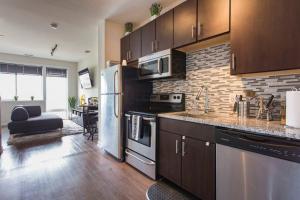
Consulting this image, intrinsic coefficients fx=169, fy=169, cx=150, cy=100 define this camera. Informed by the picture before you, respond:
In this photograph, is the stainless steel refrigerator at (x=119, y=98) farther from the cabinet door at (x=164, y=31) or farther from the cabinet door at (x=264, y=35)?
the cabinet door at (x=264, y=35)

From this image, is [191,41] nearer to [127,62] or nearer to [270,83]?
[270,83]

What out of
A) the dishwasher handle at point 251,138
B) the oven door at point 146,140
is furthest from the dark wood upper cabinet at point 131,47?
the dishwasher handle at point 251,138

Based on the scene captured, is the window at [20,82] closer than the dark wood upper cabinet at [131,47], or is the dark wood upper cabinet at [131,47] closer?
the dark wood upper cabinet at [131,47]

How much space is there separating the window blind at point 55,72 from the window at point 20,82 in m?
0.31

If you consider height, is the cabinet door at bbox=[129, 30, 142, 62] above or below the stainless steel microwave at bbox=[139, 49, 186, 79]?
above

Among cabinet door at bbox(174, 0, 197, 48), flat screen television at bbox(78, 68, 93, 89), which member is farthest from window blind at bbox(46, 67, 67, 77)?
cabinet door at bbox(174, 0, 197, 48)

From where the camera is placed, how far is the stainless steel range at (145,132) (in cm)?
227

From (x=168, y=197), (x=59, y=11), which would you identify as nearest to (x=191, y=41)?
(x=168, y=197)

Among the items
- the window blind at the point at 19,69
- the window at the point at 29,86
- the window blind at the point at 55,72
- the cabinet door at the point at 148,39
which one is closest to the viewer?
the cabinet door at the point at 148,39

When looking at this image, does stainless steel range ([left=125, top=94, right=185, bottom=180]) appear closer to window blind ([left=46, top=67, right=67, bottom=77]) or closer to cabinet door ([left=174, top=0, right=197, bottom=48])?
cabinet door ([left=174, top=0, right=197, bottom=48])

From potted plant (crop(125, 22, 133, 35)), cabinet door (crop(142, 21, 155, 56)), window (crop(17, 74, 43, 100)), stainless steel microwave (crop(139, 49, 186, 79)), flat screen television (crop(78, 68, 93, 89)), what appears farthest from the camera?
window (crop(17, 74, 43, 100))

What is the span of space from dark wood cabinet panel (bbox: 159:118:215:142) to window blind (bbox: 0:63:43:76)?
700 centimetres

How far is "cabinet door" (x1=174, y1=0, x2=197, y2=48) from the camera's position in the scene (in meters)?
2.01

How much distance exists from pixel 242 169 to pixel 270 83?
0.93 meters
